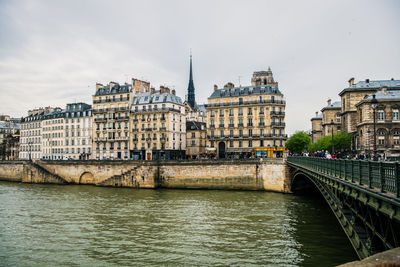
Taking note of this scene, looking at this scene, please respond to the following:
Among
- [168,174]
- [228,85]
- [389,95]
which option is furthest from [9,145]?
[389,95]

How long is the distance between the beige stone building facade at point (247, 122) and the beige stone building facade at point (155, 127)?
24.9 ft

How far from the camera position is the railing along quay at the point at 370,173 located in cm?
906

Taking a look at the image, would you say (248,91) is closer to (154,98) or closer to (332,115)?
(154,98)

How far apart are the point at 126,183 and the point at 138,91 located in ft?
83.7

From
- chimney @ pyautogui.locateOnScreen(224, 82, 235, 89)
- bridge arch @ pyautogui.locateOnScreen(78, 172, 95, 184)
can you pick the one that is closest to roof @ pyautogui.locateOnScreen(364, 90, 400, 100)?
chimney @ pyautogui.locateOnScreen(224, 82, 235, 89)

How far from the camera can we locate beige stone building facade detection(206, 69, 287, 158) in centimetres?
5675

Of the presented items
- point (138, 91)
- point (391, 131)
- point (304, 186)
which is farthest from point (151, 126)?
point (391, 131)

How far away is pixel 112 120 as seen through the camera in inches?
2608

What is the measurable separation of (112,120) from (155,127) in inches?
374

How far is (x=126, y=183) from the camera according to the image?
48.5 meters

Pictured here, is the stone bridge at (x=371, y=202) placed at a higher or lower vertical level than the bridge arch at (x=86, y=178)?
higher

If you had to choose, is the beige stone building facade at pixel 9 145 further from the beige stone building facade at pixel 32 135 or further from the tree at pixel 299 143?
the tree at pixel 299 143

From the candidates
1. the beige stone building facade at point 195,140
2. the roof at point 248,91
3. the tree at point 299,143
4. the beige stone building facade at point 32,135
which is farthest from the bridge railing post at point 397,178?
the beige stone building facade at point 32,135

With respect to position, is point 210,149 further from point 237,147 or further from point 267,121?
point 267,121
